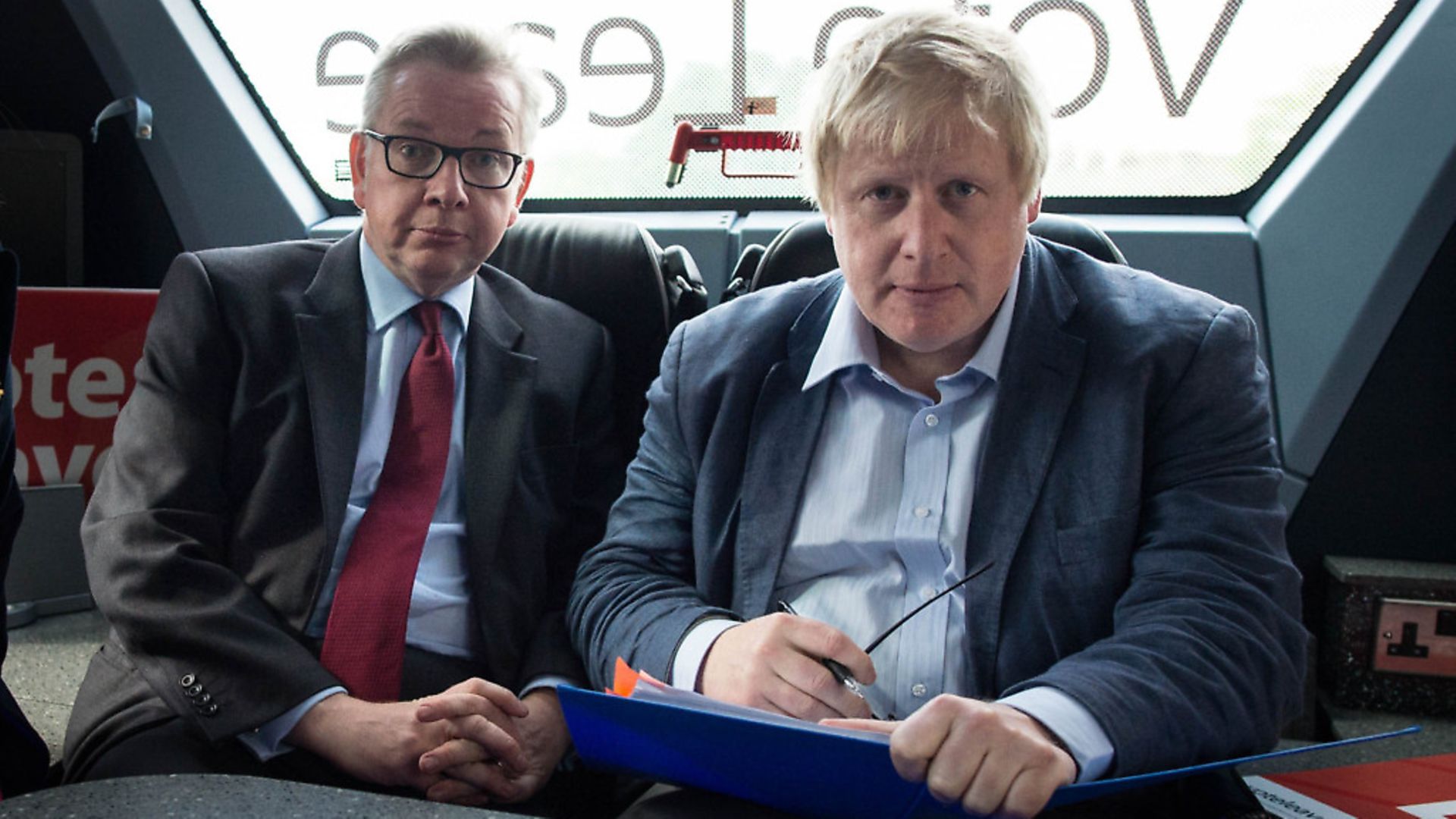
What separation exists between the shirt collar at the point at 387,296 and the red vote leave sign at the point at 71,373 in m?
0.86

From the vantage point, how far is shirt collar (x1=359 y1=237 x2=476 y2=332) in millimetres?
1564

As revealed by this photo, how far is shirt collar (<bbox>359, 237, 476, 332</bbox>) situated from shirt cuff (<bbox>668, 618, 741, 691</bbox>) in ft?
2.08

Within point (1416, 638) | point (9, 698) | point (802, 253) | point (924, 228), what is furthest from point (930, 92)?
point (1416, 638)

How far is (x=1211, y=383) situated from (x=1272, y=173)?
129 centimetres

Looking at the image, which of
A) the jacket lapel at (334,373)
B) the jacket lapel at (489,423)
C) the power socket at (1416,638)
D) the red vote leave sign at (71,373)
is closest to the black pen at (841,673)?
the jacket lapel at (489,423)

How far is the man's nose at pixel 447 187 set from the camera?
1541 millimetres

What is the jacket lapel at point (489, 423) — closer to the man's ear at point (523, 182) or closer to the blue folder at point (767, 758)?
the man's ear at point (523, 182)

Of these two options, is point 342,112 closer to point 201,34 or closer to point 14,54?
point 201,34

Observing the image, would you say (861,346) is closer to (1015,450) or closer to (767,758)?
(1015,450)

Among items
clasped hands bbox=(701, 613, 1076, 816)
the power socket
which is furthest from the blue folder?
the power socket

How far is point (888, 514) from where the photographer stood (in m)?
1.29

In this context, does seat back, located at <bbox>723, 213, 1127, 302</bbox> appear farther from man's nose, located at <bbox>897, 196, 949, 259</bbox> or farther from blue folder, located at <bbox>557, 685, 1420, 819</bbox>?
blue folder, located at <bbox>557, 685, 1420, 819</bbox>

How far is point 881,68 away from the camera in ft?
4.02

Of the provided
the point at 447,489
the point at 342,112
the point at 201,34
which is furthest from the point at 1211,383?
the point at 201,34
